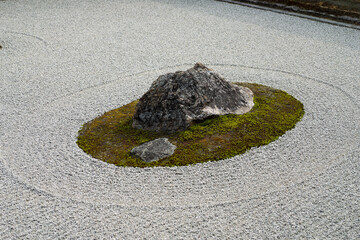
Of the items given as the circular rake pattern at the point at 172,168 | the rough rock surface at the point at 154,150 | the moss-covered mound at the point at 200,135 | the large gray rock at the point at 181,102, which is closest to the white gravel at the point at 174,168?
the circular rake pattern at the point at 172,168

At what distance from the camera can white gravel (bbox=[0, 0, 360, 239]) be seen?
5.20 meters

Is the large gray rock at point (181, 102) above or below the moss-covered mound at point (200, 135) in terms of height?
above

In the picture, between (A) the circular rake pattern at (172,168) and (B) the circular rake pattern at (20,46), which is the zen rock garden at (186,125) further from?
(B) the circular rake pattern at (20,46)

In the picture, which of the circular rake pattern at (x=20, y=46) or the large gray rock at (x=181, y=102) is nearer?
the large gray rock at (x=181, y=102)

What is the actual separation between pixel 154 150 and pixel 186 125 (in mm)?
869

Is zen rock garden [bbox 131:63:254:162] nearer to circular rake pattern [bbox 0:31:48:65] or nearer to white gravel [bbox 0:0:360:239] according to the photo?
white gravel [bbox 0:0:360:239]

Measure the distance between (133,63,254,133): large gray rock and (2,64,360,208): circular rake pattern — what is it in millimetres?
1163

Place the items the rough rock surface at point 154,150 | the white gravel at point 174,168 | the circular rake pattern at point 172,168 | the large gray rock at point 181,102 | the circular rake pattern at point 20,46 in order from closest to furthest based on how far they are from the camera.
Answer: the white gravel at point 174,168
the circular rake pattern at point 172,168
the rough rock surface at point 154,150
the large gray rock at point 181,102
the circular rake pattern at point 20,46

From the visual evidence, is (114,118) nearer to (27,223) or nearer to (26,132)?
(26,132)

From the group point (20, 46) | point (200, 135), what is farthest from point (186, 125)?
point (20, 46)

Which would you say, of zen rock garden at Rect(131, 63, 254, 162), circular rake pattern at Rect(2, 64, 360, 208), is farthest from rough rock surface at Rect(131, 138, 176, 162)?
zen rock garden at Rect(131, 63, 254, 162)

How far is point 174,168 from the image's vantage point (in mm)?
6328

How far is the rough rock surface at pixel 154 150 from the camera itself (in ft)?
21.6

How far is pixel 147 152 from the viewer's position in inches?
261
